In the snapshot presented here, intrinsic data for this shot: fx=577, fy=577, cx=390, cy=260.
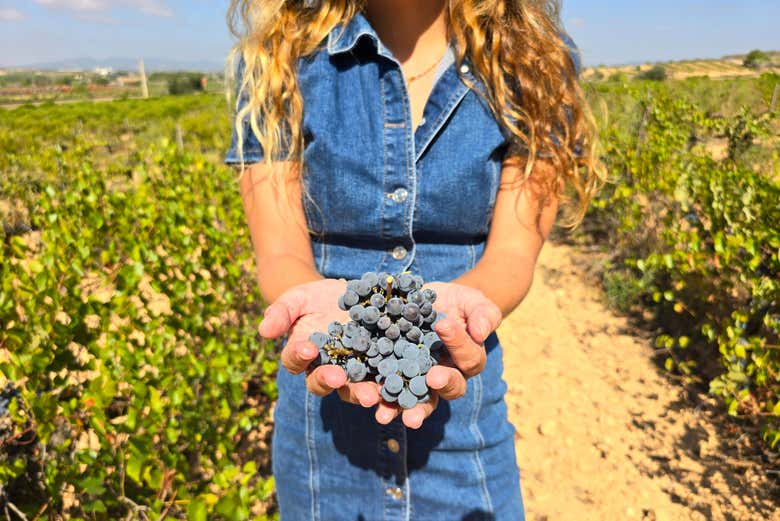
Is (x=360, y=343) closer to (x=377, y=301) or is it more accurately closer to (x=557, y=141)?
(x=377, y=301)

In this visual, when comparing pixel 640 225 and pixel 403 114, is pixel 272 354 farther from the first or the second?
pixel 640 225

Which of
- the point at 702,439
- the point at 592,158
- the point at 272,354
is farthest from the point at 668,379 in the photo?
the point at 592,158

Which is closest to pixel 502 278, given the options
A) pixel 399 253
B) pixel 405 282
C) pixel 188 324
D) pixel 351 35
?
pixel 399 253

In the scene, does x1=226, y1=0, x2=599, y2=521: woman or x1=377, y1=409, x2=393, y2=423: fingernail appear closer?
x1=377, y1=409, x2=393, y2=423: fingernail

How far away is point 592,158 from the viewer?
1.57 meters

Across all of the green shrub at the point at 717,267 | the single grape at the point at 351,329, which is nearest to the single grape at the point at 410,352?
the single grape at the point at 351,329

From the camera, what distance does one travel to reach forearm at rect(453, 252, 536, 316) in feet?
4.51

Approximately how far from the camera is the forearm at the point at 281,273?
54.5 inches

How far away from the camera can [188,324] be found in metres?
2.57

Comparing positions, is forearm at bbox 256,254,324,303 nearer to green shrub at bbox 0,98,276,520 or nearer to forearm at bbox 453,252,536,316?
forearm at bbox 453,252,536,316

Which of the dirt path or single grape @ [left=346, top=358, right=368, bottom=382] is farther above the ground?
single grape @ [left=346, top=358, right=368, bottom=382]

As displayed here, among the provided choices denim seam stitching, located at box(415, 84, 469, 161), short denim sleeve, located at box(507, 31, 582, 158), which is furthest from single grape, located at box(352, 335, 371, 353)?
short denim sleeve, located at box(507, 31, 582, 158)

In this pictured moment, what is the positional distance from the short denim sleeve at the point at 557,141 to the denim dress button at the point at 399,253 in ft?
1.24

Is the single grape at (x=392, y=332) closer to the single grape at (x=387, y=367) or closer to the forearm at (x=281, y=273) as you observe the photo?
the single grape at (x=387, y=367)
